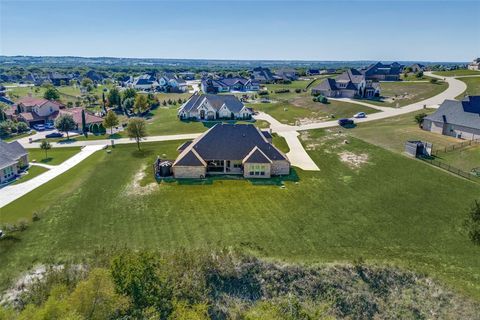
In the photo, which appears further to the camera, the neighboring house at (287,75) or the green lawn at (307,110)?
the neighboring house at (287,75)

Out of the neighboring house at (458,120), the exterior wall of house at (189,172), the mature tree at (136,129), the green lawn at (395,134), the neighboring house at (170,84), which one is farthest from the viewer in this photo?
the neighboring house at (170,84)

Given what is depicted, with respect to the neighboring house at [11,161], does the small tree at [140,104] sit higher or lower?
higher

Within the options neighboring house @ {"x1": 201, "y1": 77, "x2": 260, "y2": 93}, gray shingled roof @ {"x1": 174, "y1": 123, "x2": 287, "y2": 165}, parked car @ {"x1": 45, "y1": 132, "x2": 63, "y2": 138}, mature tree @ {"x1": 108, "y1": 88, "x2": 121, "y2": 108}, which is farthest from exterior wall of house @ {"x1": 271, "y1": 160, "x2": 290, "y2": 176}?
neighboring house @ {"x1": 201, "y1": 77, "x2": 260, "y2": 93}

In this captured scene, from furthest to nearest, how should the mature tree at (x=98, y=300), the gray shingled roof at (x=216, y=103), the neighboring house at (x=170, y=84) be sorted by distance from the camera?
the neighboring house at (x=170, y=84) < the gray shingled roof at (x=216, y=103) < the mature tree at (x=98, y=300)

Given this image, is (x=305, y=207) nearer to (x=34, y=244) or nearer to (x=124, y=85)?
(x=34, y=244)

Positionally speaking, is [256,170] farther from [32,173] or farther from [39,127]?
[39,127]

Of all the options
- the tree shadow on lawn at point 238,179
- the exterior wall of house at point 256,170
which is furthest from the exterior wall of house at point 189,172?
the exterior wall of house at point 256,170

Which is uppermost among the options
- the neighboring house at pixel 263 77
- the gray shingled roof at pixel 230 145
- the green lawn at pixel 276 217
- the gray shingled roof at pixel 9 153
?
the neighboring house at pixel 263 77

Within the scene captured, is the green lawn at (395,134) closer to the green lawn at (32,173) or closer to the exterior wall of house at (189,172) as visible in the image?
the exterior wall of house at (189,172)
